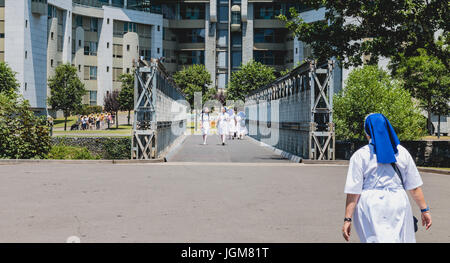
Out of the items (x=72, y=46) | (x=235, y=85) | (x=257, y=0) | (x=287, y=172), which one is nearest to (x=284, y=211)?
(x=287, y=172)

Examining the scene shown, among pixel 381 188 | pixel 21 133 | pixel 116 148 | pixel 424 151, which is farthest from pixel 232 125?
pixel 381 188

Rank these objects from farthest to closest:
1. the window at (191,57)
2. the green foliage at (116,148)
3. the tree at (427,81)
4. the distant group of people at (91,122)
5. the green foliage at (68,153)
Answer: the window at (191,57)
the distant group of people at (91,122)
the tree at (427,81)
the green foliage at (116,148)
the green foliage at (68,153)

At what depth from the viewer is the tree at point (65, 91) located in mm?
61562

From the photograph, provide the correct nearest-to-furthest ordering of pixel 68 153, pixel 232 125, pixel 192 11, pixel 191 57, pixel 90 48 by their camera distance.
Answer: pixel 68 153
pixel 232 125
pixel 90 48
pixel 192 11
pixel 191 57

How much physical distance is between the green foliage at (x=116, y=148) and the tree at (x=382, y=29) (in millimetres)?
9534

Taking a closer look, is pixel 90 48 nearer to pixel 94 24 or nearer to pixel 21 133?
pixel 94 24

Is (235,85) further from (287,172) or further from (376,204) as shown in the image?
(376,204)

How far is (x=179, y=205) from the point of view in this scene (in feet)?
32.7

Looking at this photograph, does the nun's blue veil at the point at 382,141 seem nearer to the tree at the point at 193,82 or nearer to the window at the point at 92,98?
the tree at the point at 193,82

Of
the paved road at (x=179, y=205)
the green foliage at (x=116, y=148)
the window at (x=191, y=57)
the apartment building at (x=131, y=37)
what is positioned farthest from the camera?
the window at (x=191, y=57)

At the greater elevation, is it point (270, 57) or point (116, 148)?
point (270, 57)

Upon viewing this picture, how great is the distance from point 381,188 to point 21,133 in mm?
17309

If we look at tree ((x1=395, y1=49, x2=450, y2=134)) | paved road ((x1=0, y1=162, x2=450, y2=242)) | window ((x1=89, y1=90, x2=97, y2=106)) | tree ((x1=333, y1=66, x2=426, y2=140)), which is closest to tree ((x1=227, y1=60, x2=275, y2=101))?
tree ((x1=395, y1=49, x2=450, y2=134))

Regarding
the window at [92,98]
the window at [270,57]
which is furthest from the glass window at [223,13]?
the window at [92,98]
